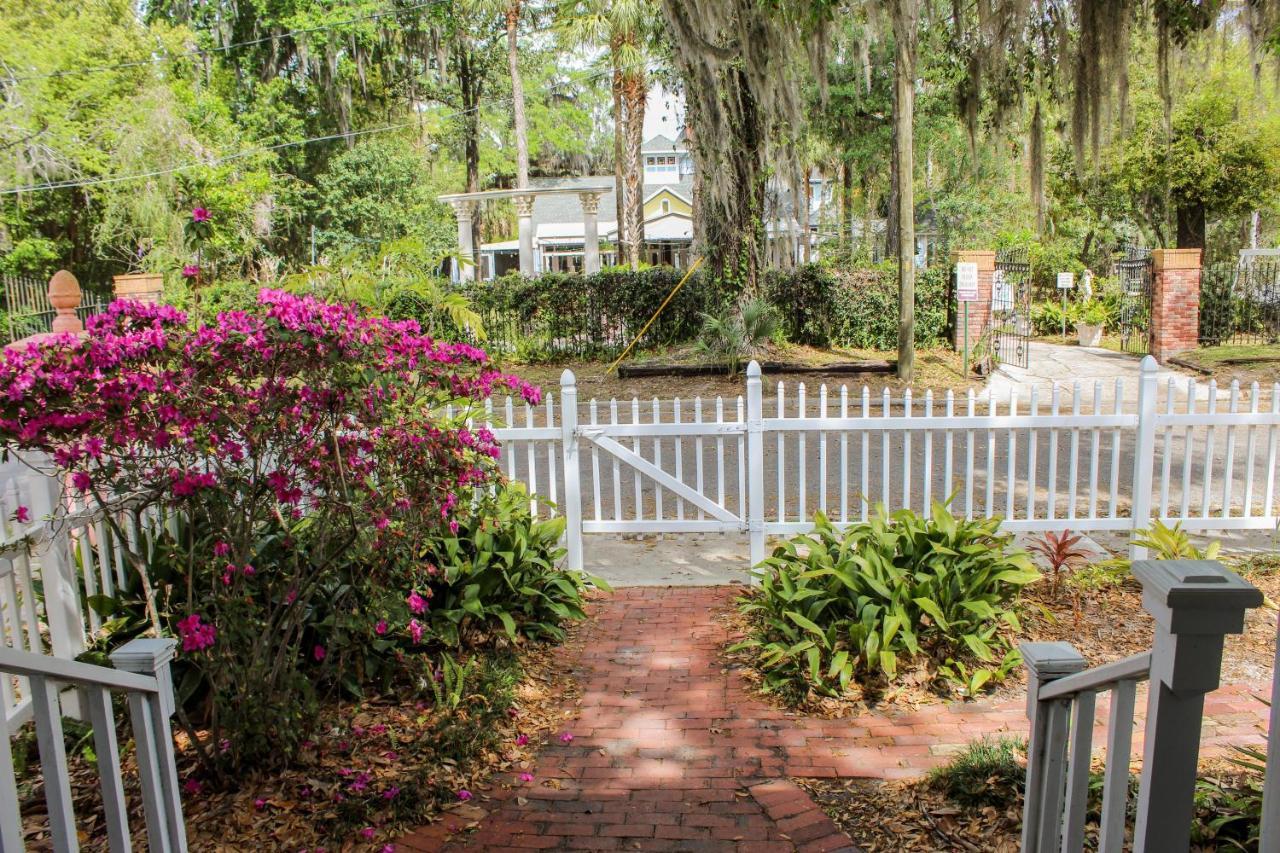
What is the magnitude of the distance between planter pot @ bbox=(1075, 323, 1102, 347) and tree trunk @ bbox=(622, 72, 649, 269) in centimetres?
1130

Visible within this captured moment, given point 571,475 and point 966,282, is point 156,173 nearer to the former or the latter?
point 966,282

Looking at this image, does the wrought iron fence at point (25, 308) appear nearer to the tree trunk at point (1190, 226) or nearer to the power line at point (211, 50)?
the power line at point (211, 50)

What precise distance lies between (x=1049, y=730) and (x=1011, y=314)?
16894 millimetres

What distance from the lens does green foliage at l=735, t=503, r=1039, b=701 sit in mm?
4641

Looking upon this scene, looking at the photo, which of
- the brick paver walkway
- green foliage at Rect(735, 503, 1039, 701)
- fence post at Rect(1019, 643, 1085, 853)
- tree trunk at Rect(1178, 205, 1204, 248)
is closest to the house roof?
tree trunk at Rect(1178, 205, 1204, 248)

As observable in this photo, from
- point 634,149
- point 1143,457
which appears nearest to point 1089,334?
point 634,149

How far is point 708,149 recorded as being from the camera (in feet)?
47.8

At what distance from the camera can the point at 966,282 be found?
49.1 feet

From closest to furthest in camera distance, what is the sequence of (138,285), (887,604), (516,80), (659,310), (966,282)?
(887,604)
(966,282)
(138,285)
(659,310)
(516,80)

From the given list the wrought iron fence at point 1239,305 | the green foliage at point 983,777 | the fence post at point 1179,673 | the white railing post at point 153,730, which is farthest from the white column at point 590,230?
the fence post at point 1179,673

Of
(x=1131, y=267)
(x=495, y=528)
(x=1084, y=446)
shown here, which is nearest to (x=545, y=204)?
(x=1131, y=267)

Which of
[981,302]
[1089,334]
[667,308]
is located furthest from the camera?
[1089,334]

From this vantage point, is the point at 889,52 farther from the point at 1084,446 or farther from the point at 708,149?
the point at 1084,446

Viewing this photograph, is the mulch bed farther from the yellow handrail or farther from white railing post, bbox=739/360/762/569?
the yellow handrail
